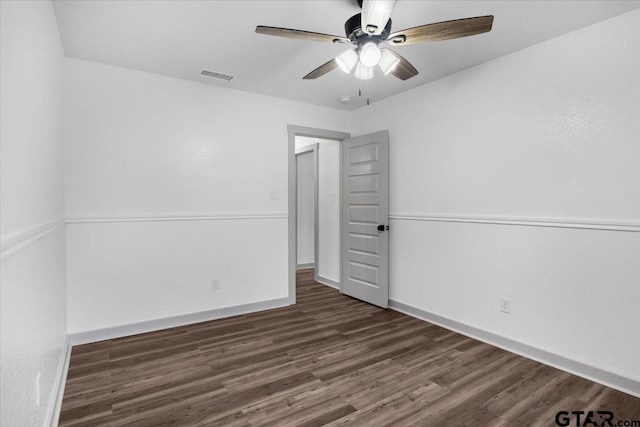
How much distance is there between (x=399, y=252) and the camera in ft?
13.0

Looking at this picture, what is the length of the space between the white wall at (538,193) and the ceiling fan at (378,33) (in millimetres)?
1149

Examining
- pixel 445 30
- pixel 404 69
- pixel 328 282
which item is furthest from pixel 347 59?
pixel 328 282

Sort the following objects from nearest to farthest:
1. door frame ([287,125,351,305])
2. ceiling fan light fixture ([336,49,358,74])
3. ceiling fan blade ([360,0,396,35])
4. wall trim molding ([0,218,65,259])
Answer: wall trim molding ([0,218,65,259]) → ceiling fan blade ([360,0,396,35]) → ceiling fan light fixture ([336,49,358,74]) → door frame ([287,125,351,305])

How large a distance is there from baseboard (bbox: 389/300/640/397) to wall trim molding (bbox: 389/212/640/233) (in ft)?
3.29

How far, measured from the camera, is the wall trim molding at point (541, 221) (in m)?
2.29

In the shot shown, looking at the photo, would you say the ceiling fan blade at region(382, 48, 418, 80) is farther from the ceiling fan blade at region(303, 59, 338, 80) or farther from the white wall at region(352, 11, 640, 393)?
the white wall at region(352, 11, 640, 393)

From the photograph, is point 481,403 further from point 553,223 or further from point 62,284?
point 62,284

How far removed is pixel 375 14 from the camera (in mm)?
1799

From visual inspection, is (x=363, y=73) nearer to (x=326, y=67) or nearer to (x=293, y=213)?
(x=326, y=67)

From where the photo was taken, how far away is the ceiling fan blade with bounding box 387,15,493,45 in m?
1.80

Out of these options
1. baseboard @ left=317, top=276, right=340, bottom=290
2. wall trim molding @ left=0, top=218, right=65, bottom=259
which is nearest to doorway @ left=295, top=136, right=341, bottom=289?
baseboard @ left=317, top=276, right=340, bottom=290

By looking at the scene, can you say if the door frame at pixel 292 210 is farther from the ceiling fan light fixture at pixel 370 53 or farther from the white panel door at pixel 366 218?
the ceiling fan light fixture at pixel 370 53

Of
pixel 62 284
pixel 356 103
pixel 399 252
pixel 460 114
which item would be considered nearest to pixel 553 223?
pixel 460 114

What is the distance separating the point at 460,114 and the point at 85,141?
11.7 feet
